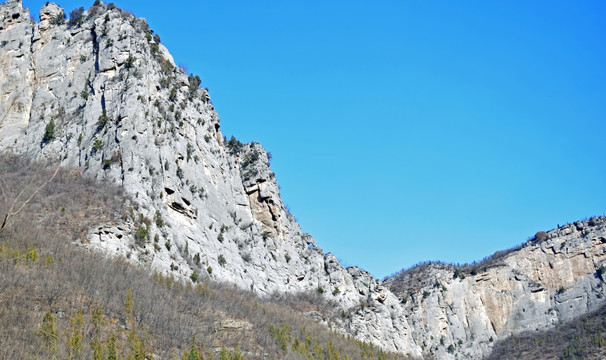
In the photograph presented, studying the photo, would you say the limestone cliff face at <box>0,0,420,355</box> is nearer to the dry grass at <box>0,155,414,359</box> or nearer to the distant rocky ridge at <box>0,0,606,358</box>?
the distant rocky ridge at <box>0,0,606,358</box>

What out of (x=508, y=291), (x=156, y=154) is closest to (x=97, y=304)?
(x=156, y=154)

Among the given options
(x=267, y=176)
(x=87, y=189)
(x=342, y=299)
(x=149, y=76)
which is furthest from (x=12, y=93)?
(x=342, y=299)

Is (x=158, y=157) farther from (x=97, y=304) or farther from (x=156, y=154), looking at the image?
(x=97, y=304)

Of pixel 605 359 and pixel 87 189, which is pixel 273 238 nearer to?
pixel 87 189

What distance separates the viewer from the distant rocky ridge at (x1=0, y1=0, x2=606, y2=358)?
118 feet

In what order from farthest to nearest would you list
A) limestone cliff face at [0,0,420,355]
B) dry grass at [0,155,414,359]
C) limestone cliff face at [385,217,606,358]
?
limestone cliff face at [385,217,606,358], limestone cliff face at [0,0,420,355], dry grass at [0,155,414,359]

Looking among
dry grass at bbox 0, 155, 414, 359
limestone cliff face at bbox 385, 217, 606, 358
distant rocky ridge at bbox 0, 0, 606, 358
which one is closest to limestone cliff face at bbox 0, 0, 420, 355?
distant rocky ridge at bbox 0, 0, 606, 358

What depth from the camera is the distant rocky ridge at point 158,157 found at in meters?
35.9

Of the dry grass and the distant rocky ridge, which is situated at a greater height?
the distant rocky ridge

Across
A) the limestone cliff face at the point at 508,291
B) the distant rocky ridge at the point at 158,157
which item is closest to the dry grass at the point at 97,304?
the distant rocky ridge at the point at 158,157

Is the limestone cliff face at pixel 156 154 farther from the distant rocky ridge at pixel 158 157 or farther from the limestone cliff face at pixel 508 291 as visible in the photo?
the limestone cliff face at pixel 508 291

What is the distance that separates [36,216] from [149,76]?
14.2 metres

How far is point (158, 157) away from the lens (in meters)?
38.4

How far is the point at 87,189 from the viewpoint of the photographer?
33.7 metres
